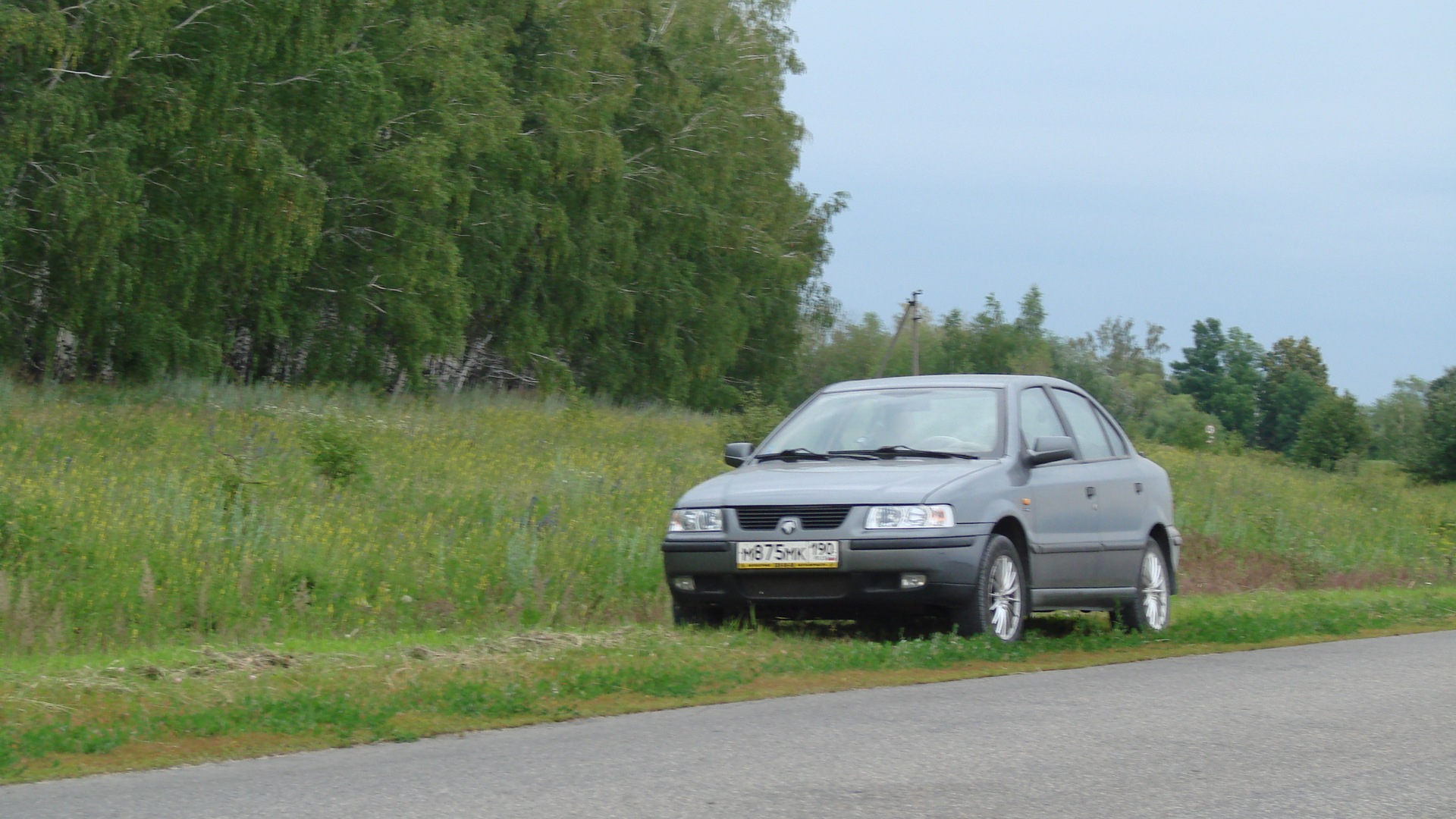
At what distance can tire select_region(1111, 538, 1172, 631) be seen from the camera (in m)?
11.7

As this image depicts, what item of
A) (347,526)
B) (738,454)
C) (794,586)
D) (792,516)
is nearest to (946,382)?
(738,454)

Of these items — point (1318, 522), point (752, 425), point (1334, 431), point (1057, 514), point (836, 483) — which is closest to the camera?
point (836, 483)

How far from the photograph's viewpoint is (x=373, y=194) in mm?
34094

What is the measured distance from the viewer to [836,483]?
32.5 feet

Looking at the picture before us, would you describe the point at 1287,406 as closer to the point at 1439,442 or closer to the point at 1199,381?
the point at 1199,381

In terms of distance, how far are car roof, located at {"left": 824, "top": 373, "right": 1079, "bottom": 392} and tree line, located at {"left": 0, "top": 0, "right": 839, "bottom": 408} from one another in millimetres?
17096

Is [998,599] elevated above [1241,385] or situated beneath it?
situated beneath

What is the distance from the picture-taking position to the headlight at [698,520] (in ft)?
32.7

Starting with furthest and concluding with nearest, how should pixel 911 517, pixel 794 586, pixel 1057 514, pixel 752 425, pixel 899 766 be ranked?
pixel 752 425 < pixel 1057 514 < pixel 794 586 < pixel 911 517 < pixel 899 766

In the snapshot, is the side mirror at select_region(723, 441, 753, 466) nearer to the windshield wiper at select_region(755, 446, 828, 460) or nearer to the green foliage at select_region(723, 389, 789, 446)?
the windshield wiper at select_region(755, 446, 828, 460)

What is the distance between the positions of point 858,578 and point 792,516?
541 mm

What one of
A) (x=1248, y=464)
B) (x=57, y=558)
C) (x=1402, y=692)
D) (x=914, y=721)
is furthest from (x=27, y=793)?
(x=1248, y=464)

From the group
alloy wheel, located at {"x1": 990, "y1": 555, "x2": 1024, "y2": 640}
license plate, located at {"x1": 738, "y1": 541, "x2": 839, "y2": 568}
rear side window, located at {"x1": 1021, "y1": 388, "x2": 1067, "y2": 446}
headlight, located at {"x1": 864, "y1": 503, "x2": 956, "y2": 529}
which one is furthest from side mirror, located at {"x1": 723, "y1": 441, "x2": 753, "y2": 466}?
alloy wheel, located at {"x1": 990, "y1": 555, "x2": 1024, "y2": 640}

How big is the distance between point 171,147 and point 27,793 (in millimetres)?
23487
